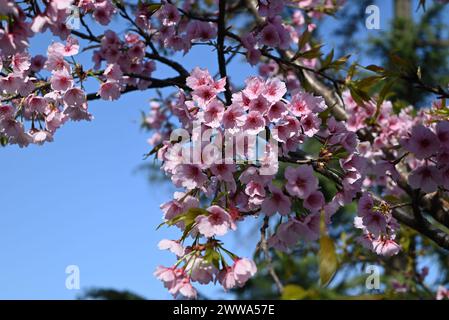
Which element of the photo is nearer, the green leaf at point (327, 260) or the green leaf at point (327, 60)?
the green leaf at point (327, 260)

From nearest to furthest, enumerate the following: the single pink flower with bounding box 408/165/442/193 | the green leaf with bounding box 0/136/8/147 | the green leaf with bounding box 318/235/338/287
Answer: the green leaf with bounding box 318/235/338/287 → the single pink flower with bounding box 408/165/442/193 → the green leaf with bounding box 0/136/8/147

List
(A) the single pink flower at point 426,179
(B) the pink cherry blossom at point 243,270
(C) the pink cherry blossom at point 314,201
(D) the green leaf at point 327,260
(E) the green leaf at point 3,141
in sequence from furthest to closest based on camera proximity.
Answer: (E) the green leaf at point 3,141 < (A) the single pink flower at point 426,179 < (C) the pink cherry blossom at point 314,201 < (B) the pink cherry blossom at point 243,270 < (D) the green leaf at point 327,260

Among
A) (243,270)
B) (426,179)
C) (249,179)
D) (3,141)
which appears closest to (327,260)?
(243,270)

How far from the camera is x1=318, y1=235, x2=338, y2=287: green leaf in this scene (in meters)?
1.21

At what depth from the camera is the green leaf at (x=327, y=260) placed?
121cm

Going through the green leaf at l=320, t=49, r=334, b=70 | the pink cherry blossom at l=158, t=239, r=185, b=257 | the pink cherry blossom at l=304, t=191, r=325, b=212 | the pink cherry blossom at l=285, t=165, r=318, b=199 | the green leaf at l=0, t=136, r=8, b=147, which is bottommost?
the pink cherry blossom at l=158, t=239, r=185, b=257

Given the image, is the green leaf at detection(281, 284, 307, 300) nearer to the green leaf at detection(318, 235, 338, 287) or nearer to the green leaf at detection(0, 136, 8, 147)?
the green leaf at detection(318, 235, 338, 287)

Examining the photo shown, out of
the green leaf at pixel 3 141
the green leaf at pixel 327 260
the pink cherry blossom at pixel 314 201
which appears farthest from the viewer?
the green leaf at pixel 3 141

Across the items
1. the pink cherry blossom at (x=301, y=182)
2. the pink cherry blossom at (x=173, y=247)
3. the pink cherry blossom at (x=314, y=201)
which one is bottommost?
the pink cherry blossom at (x=173, y=247)

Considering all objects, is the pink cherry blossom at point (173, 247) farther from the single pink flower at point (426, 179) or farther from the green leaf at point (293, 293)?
the single pink flower at point (426, 179)

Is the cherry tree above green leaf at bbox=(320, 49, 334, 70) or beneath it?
beneath

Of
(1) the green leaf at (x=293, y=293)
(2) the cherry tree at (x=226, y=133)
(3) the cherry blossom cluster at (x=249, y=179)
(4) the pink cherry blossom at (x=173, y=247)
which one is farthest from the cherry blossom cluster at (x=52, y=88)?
(1) the green leaf at (x=293, y=293)

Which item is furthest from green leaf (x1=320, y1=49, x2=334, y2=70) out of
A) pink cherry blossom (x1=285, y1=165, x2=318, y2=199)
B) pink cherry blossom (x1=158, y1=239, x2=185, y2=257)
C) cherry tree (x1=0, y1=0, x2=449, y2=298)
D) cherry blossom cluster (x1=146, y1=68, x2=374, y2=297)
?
pink cherry blossom (x1=158, y1=239, x2=185, y2=257)

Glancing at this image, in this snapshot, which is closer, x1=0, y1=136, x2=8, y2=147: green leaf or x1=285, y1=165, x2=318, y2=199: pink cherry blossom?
x1=285, y1=165, x2=318, y2=199: pink cherry blossom
